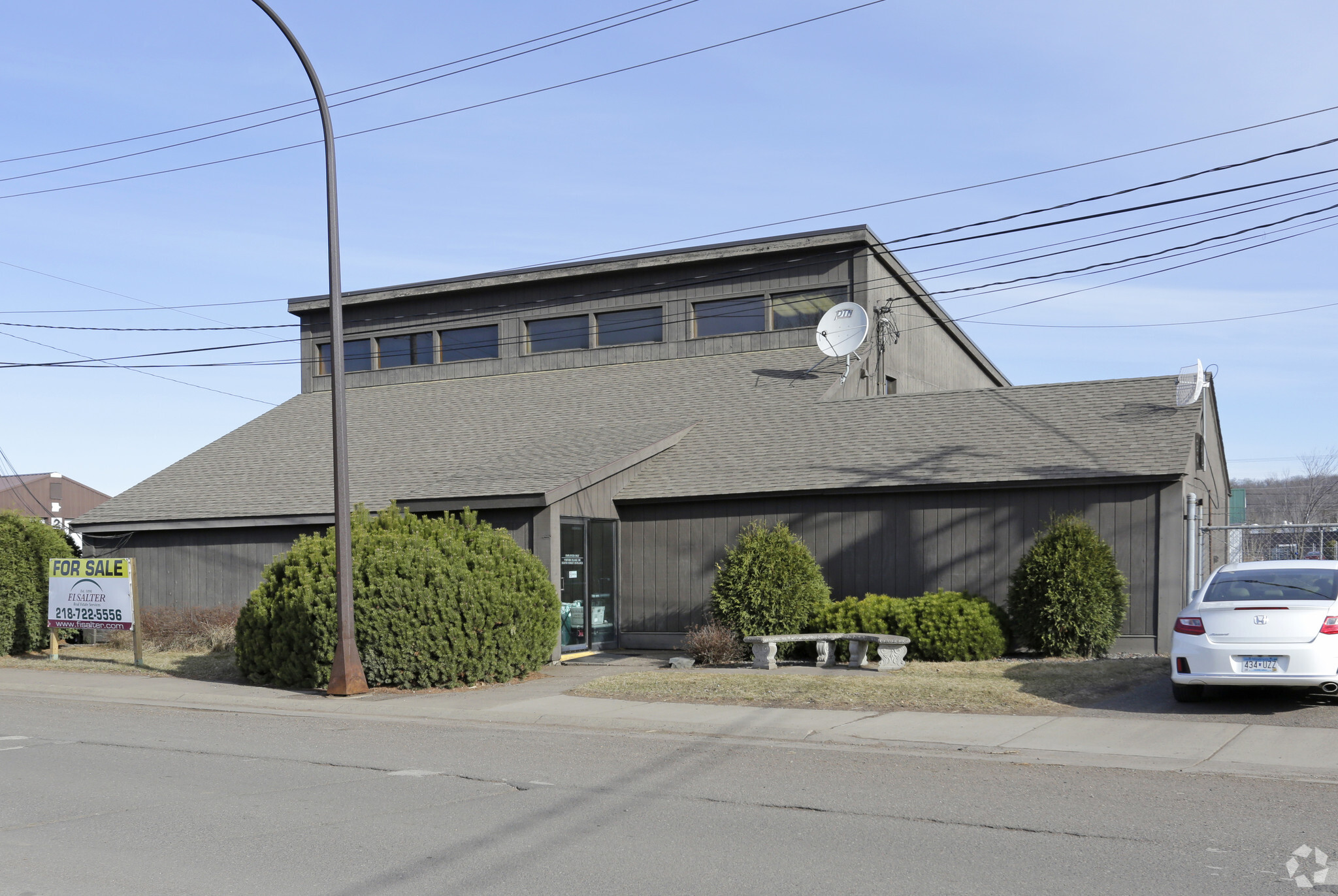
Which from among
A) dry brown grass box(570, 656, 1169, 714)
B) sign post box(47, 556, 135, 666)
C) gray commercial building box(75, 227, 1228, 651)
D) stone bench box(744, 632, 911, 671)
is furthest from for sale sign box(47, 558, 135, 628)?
stone bench box(744, 632, 911, 671)

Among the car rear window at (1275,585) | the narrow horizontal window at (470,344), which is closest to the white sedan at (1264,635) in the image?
the car rear window at (1275,585)

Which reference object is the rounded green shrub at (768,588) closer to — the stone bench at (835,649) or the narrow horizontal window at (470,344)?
the stone bench at (835,649)

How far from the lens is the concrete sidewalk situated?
961 cm

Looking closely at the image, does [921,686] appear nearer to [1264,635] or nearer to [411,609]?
[1264,635]

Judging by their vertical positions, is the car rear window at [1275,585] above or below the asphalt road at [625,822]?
above

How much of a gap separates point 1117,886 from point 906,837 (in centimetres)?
143

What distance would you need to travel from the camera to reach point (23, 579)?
21.3 meters

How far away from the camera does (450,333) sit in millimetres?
30672

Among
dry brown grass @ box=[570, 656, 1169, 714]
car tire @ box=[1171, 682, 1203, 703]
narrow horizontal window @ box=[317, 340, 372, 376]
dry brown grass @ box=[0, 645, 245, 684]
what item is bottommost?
dry brown grass @ box=[0, 645, 245, 684]

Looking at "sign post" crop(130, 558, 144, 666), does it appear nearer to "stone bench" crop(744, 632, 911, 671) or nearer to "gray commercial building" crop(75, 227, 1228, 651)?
"gray commercial building" crop(75, 227, 1228, 651)

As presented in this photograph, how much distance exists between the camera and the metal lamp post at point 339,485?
1492cm

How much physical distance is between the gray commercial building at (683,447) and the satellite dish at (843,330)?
680 mm

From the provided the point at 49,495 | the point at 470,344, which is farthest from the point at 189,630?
the point at 49,495

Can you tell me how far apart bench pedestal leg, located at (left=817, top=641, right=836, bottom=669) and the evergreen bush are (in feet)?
47.2
